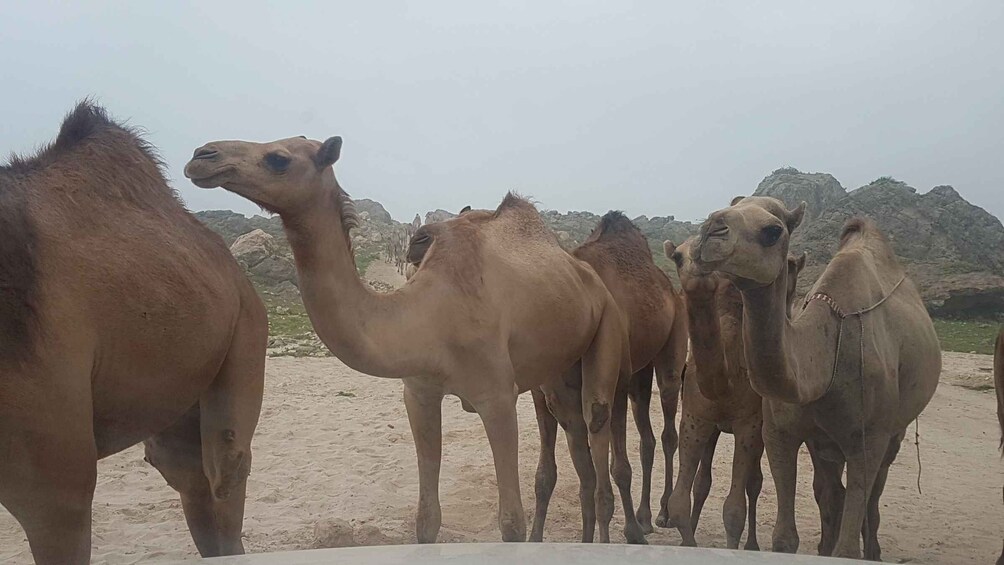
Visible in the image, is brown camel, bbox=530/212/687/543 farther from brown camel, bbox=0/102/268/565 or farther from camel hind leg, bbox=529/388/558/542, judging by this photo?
brown camel, bbox=0/102/268/565

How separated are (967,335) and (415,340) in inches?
777

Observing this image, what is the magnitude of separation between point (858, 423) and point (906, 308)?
4.64ft

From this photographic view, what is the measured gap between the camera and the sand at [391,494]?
5.87 metres

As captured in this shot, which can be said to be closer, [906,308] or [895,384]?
[895,384]

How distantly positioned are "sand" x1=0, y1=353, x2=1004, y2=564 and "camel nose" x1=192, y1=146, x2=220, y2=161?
10.4ft

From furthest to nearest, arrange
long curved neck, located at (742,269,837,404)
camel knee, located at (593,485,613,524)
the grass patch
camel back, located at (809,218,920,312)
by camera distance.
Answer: the grass patch → camel knee, located at (593,485,613,524) → camel back, located at (809,218,920,312) → long curved neck, located at (742,269,837,404)

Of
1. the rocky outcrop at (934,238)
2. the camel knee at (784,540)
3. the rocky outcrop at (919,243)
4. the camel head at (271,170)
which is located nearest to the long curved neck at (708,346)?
the camel knee at (784,540)

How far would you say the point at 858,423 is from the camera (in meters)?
4.57

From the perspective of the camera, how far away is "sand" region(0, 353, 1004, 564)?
19.3 ft

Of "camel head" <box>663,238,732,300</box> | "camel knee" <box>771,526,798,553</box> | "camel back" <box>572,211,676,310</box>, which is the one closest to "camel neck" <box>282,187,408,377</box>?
"camel head" <box>663,238,732,300</box>

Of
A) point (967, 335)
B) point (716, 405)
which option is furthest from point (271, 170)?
point (967, 335)

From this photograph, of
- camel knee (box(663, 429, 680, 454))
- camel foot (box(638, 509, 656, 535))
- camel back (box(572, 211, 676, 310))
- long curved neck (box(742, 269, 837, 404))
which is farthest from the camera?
camel knee (box(663, 429, 680, 454))

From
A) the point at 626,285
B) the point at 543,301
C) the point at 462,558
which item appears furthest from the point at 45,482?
the point at 626,285

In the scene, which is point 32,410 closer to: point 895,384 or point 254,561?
point 254,561
